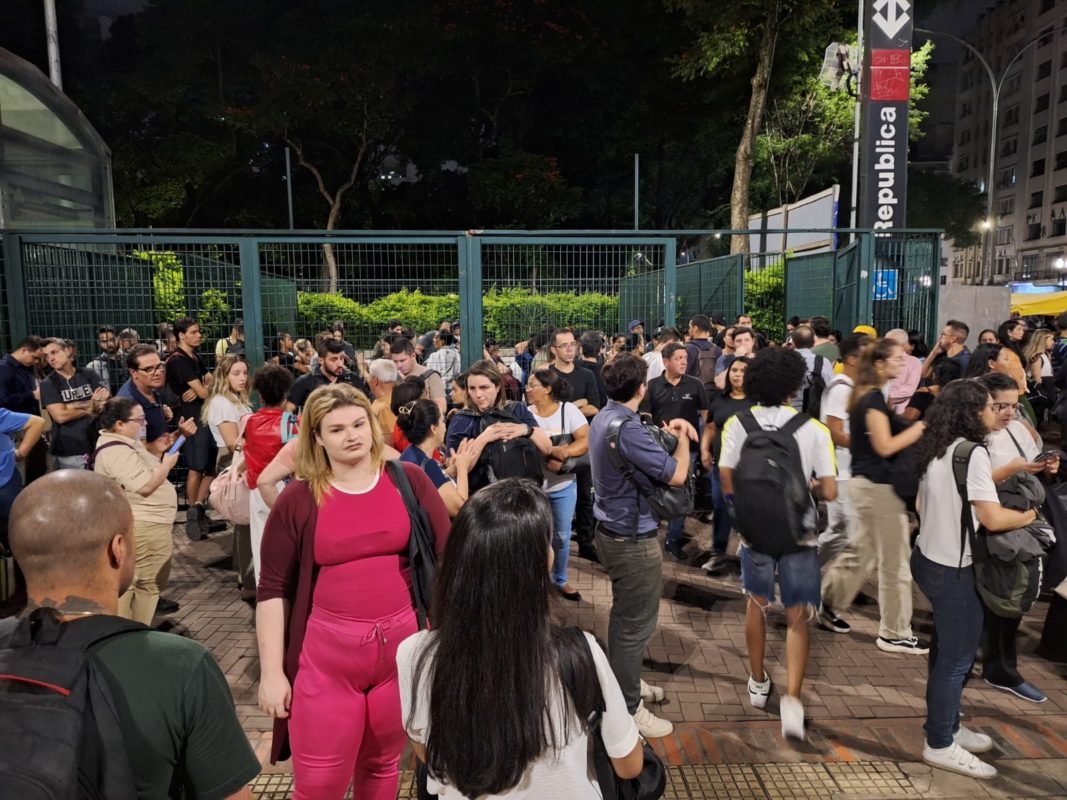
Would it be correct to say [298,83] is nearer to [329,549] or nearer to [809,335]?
[809,335]

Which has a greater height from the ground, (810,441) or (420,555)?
(810,441)

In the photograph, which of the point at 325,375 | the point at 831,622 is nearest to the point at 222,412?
the point at 325,375

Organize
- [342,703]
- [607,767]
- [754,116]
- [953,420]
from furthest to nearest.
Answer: [754,116] < [953,420] < [342,703] < [607,767]

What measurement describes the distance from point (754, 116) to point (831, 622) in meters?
→ 17.4

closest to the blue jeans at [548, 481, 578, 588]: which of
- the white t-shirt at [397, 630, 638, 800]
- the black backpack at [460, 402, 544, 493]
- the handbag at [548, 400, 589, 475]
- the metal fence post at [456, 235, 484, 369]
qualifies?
the handbag at [548, 400, 589, 475]

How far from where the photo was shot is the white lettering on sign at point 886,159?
Result: 41.9ft

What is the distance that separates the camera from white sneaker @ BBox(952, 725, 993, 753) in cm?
384

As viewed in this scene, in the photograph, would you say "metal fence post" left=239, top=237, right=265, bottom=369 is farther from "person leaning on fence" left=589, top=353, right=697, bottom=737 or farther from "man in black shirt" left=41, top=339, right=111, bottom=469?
"person leaning on fence" left=589, top=353, right=697, bottom=737

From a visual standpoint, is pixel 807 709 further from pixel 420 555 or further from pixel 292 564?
pixel 292 564

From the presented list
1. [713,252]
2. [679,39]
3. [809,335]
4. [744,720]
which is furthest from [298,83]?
[744,720]

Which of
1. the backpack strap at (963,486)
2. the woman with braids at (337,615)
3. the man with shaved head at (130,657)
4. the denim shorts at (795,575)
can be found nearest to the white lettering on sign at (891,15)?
the backpack strap at (963,486)

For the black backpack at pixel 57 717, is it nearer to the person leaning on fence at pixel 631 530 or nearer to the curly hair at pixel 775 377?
the person leaning on fence at pixel 631 530

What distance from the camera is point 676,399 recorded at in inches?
267

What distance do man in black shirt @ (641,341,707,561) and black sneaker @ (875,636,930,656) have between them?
204cm
